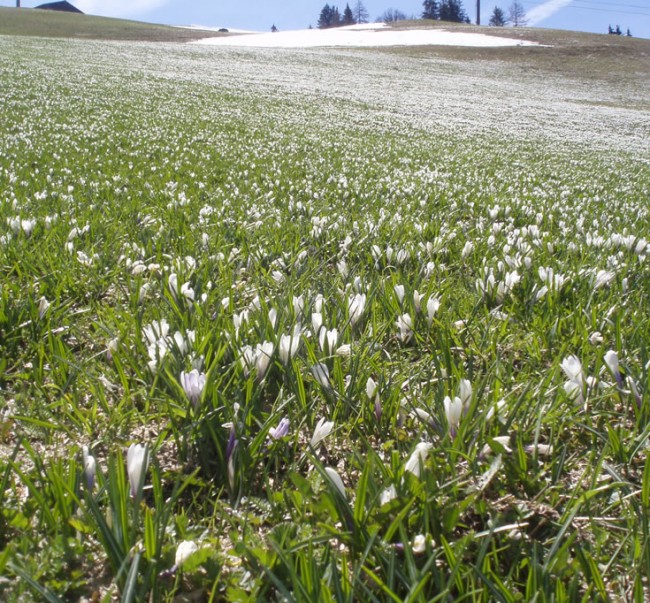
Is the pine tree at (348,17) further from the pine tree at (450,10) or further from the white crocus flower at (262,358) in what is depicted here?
the white crocus flower at (262,358)

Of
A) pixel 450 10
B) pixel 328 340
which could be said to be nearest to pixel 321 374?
pixel 328 340

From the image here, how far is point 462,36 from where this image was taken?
277 feet

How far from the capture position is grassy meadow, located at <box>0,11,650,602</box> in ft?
4.24

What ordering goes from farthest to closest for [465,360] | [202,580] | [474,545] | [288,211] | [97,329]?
[288,211], [97,329], [465,360], [474,545], [202,580]

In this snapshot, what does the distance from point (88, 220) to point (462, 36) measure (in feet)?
307

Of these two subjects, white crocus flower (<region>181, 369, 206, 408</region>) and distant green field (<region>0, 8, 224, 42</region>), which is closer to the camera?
white crocus flower (<region>181, 369, 206, 408</region>)

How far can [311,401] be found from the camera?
6.84ft

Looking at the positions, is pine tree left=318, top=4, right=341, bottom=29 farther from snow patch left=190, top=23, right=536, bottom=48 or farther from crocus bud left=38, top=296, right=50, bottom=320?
crocus bud left=38, top=296, right=50, bottom=320

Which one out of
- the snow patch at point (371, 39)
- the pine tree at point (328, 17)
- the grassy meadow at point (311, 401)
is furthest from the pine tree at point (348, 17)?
the grassy meadow at point (311, 401)

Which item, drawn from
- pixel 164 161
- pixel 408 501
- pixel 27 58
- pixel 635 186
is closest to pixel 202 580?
pixel 408 501

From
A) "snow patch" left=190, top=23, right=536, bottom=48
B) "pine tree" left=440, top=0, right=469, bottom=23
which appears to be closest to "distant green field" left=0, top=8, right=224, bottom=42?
"snow patch" left=190, top=23, right=536, bottom=48

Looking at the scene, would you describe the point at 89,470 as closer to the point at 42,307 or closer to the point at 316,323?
the point at 316,323

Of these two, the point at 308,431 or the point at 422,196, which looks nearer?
the point at 308,431

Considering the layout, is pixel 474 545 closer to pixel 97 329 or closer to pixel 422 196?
pixel 97 329
